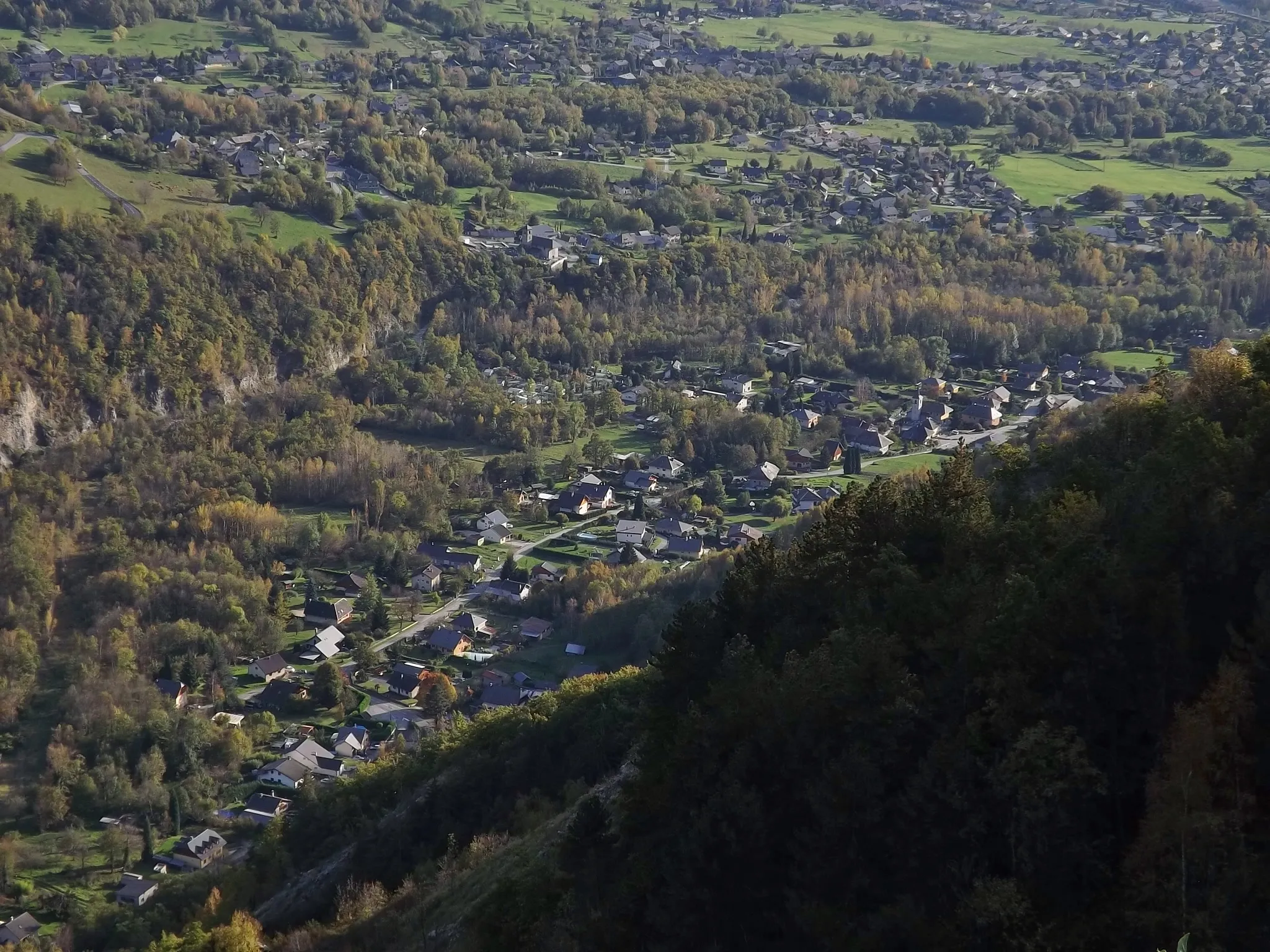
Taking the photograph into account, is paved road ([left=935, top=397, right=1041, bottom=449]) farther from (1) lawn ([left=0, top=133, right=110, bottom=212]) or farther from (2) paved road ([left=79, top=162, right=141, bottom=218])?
(1) lawn ([left=0, top=133, right=110, bottom=212])

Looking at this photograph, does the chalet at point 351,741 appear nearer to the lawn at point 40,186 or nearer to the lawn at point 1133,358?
the lawn at point 1133,358

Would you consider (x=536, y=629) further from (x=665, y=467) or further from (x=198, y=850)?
(x=665, y=467)

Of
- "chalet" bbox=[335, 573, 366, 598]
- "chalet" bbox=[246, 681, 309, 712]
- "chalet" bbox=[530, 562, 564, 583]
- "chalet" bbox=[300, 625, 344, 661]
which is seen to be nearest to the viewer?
"chalet" bbox=[246, 681, 309, 712]

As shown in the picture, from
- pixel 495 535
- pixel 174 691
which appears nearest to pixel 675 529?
pixel 495 535

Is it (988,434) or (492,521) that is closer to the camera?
(492,521)

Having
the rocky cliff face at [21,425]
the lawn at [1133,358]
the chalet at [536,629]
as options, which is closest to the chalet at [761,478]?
the chalet at [536,629]

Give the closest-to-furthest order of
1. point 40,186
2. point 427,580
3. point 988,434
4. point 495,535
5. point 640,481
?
point 427,580, point 495,535, point 640,481, point 988,434, point 40,186

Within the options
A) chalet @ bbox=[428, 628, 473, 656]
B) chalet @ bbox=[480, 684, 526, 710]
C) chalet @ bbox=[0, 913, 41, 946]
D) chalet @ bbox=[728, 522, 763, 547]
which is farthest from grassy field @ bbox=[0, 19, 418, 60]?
chalet @ bbox=[0, 913, 41, 946]
